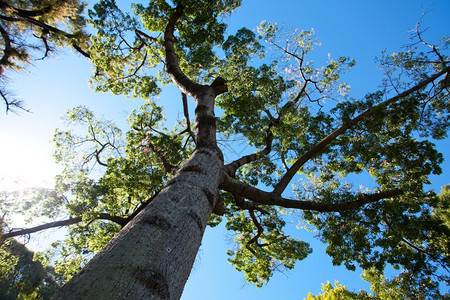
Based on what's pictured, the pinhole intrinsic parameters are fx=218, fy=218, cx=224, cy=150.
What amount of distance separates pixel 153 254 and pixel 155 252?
0.03 meters

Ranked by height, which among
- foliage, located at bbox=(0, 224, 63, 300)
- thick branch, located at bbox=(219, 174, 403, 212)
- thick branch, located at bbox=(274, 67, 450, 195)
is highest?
thick branch, located at bbox=(274, 67, 450, 195)

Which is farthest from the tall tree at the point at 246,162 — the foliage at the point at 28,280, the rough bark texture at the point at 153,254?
the foliage at the point at 28,280

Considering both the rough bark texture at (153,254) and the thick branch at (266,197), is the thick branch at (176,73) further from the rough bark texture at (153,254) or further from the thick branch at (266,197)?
the rough bark texture at (153,254)

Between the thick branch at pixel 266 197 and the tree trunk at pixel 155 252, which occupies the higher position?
the thick branch at pixel 266 197

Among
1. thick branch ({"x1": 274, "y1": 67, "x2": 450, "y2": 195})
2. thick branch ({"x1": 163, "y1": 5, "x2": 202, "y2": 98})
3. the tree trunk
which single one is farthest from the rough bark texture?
thick branch ({"x1": 163, "y1": 5, "x2": 202, "y2": 98})

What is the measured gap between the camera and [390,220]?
518 centimetres

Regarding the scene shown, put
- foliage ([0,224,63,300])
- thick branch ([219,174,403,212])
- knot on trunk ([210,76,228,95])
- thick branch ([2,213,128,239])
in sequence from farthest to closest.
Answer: foliage ([0,224,63,300])
thick branch ([2,213,128,239])
knot on trunk ([210,76,228,95])
thick branch ([219,174,403,212])

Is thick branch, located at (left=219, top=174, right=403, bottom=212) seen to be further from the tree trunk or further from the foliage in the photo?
the foliage

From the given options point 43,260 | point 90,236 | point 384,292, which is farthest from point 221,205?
point 384,292

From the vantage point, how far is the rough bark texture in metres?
1.11

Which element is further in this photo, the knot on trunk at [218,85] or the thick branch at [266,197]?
the knot on trunk at [218,85]

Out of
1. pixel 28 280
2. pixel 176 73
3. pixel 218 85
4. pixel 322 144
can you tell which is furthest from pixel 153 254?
pixel 28 280

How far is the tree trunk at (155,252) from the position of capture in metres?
1.11

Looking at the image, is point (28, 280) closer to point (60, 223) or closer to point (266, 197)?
point (60, 223)
